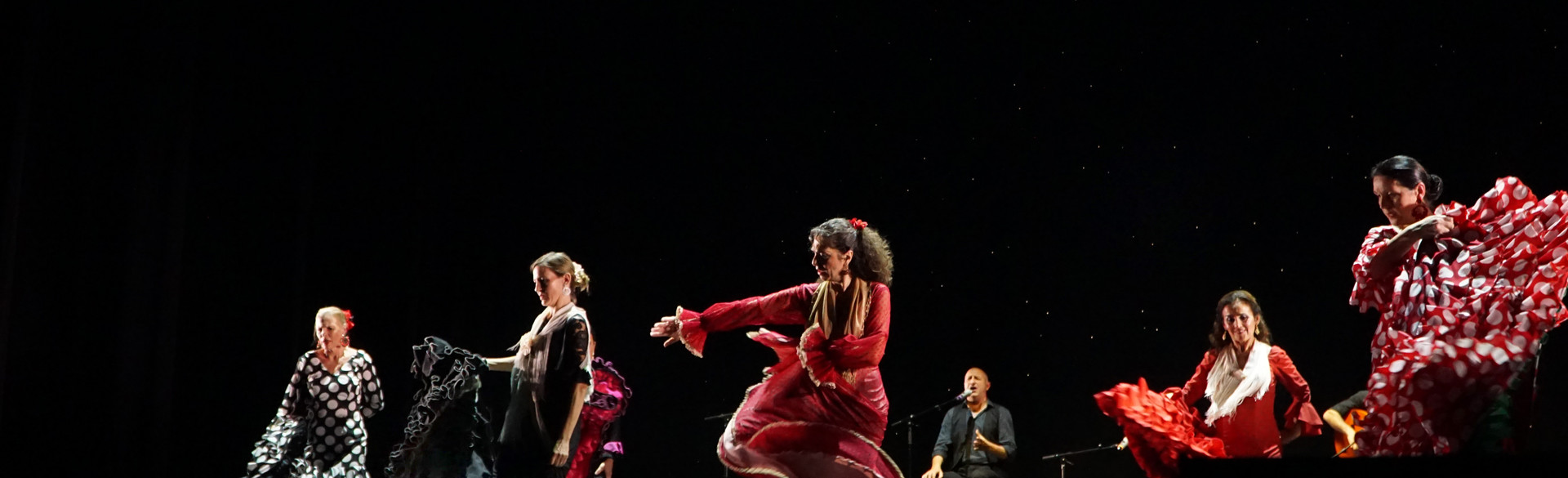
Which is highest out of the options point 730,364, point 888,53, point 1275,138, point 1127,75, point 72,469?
point 888,53

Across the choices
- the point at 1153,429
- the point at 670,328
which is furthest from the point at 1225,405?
the point at 670,328

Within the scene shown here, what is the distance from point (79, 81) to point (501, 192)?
8.44ft

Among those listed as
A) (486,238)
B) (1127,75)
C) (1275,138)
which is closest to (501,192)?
(486,238)

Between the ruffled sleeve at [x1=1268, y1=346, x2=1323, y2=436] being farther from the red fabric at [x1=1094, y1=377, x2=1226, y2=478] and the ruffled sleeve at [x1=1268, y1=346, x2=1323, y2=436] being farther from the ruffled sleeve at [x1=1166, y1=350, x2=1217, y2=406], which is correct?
the red fabric at [x1=1094, y1=377, x2=1226, y2=478]

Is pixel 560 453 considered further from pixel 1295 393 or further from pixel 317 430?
pixel 1295 393

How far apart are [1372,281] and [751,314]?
2176 millimetres

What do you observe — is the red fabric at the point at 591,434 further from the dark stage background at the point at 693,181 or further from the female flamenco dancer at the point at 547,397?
the dark stage background at the point at 693,181

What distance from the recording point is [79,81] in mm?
6094

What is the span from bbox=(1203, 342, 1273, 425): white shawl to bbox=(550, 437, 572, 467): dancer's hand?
A: 7.88 feet

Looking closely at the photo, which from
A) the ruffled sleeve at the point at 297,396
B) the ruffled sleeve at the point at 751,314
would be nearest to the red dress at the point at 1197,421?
the ruffled sleeve at the point at 751,314

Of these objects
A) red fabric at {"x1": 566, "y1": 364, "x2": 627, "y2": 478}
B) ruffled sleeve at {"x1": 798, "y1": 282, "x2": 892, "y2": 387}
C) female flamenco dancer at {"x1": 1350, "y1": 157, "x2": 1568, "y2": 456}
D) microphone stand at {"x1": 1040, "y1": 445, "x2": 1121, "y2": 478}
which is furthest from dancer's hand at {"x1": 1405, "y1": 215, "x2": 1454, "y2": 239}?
microphone stand at {"x1": 1040, "y1": 445, "x2": 1121, "y2": 478}

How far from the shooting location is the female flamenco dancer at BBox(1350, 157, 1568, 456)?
277cm

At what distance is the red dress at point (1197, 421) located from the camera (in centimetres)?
380

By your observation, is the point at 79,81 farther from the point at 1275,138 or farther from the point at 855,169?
the point at 1275,138
